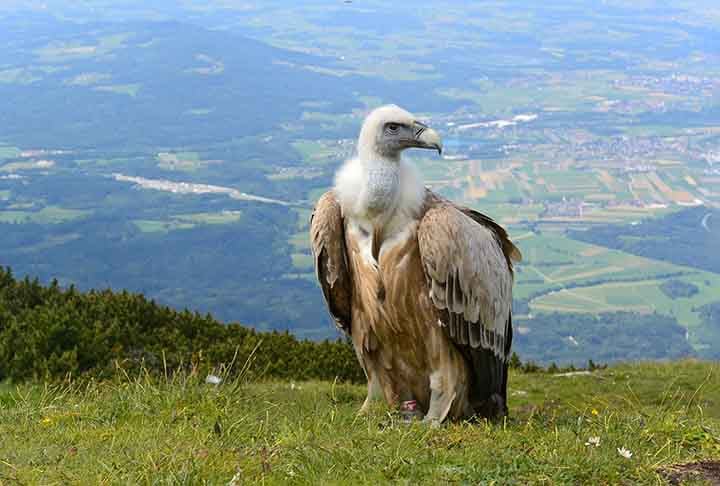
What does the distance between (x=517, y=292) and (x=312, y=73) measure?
92.7 meters

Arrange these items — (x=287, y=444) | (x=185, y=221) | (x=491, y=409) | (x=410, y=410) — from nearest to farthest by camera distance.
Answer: (x=287, y=444), (x=410, y=410), (x=491, y=409), (x=185, y=221)

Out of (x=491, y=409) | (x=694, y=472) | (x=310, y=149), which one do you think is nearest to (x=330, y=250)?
(x=491, y=409)

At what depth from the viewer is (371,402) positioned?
8164mm

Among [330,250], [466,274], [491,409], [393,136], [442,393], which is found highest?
[393,136]

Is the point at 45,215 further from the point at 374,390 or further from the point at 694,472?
the point at 694,472

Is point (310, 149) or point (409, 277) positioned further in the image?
point (310, 149)

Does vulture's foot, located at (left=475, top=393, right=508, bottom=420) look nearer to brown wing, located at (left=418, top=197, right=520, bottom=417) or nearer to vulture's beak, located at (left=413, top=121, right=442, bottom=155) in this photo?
brown wing, located at (left=418, top=197, right=520, bottom=417)

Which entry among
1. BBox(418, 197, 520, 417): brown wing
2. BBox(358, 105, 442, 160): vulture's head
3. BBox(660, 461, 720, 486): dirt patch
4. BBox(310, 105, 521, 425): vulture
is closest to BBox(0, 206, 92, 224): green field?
BBox(310, 105, 521, 425): vulture

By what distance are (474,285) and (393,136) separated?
4.35 feet

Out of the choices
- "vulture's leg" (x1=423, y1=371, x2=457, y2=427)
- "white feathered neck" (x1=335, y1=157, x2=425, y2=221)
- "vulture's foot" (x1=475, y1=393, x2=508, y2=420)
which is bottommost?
"vulture's foot" (x1=475, y1=393, x2=508, y2=420)

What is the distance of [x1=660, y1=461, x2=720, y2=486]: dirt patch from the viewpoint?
5.48 m

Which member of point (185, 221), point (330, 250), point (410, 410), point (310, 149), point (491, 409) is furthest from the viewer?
point (310, 149)

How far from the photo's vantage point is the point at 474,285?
771 cm

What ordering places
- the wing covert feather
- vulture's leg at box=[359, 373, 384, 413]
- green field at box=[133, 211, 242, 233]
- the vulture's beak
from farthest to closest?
green field at box=[133, 211, 242, 233]
vulture's leg at box=[359, 373, 384, 413]
the vulture's beak
the wing covert feather
